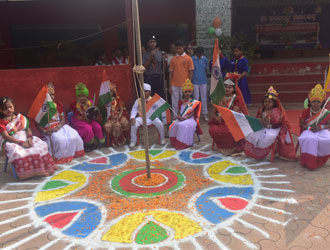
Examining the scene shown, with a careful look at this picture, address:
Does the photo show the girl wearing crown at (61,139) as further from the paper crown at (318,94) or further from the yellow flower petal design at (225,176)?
the paper crown at (318,94)

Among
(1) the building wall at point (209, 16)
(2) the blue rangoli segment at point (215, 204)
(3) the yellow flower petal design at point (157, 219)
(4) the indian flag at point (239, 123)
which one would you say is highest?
(1) the building wall at point (209, 16)

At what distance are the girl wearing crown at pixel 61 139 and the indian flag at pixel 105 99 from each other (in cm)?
76

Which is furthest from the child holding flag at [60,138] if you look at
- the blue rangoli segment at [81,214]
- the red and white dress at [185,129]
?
the red and white dress at [185,129]

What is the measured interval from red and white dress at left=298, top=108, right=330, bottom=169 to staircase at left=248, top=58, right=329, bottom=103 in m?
5.17

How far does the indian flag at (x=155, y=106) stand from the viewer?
568 centimetres

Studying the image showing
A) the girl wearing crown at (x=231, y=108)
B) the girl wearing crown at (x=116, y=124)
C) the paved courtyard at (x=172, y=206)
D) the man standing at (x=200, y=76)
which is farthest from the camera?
the man standing at (x=200, y=76)

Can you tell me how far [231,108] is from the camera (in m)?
5.43

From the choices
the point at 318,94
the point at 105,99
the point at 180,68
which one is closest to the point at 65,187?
the point at 105,99

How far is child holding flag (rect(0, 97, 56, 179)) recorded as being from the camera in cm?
464

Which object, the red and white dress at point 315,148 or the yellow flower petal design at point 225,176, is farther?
the red and white dress at point 315,148

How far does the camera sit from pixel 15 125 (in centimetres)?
486

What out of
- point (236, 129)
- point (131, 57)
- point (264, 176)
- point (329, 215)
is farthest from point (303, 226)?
point (131, 57)

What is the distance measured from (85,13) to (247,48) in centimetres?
604

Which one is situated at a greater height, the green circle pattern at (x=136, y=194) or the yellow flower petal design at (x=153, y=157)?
the yellow flower petal design at (x=153, y=157)
